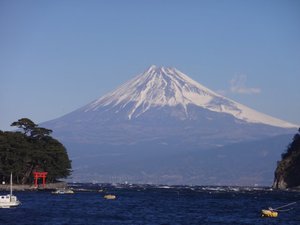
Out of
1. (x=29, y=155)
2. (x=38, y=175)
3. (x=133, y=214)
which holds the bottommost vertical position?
(x=133, y=214)

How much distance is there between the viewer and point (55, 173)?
172500 mm

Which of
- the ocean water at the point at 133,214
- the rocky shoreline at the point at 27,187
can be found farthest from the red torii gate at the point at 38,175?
the ocean water at the point at 133,214

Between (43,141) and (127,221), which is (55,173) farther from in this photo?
(127,221)

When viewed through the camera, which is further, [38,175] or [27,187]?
[38,175]

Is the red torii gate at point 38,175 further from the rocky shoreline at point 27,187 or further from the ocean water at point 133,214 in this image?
the ocean water at point 133,214

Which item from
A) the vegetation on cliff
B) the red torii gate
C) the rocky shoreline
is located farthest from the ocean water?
the red torii gate

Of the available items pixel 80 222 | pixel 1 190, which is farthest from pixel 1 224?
pixel 1 190

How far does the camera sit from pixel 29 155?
162 metres

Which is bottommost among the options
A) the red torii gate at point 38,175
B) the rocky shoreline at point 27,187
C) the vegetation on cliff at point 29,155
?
the rocky shoreline at point 27,187

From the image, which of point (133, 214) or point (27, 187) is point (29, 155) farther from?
point (133, 214)

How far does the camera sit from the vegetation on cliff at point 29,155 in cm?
15750

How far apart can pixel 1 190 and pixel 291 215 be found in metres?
63.0

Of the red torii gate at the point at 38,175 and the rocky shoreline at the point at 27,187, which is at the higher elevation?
the red torii gate at the point at 38,175

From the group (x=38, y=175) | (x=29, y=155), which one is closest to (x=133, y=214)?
(x=29, y=155)
